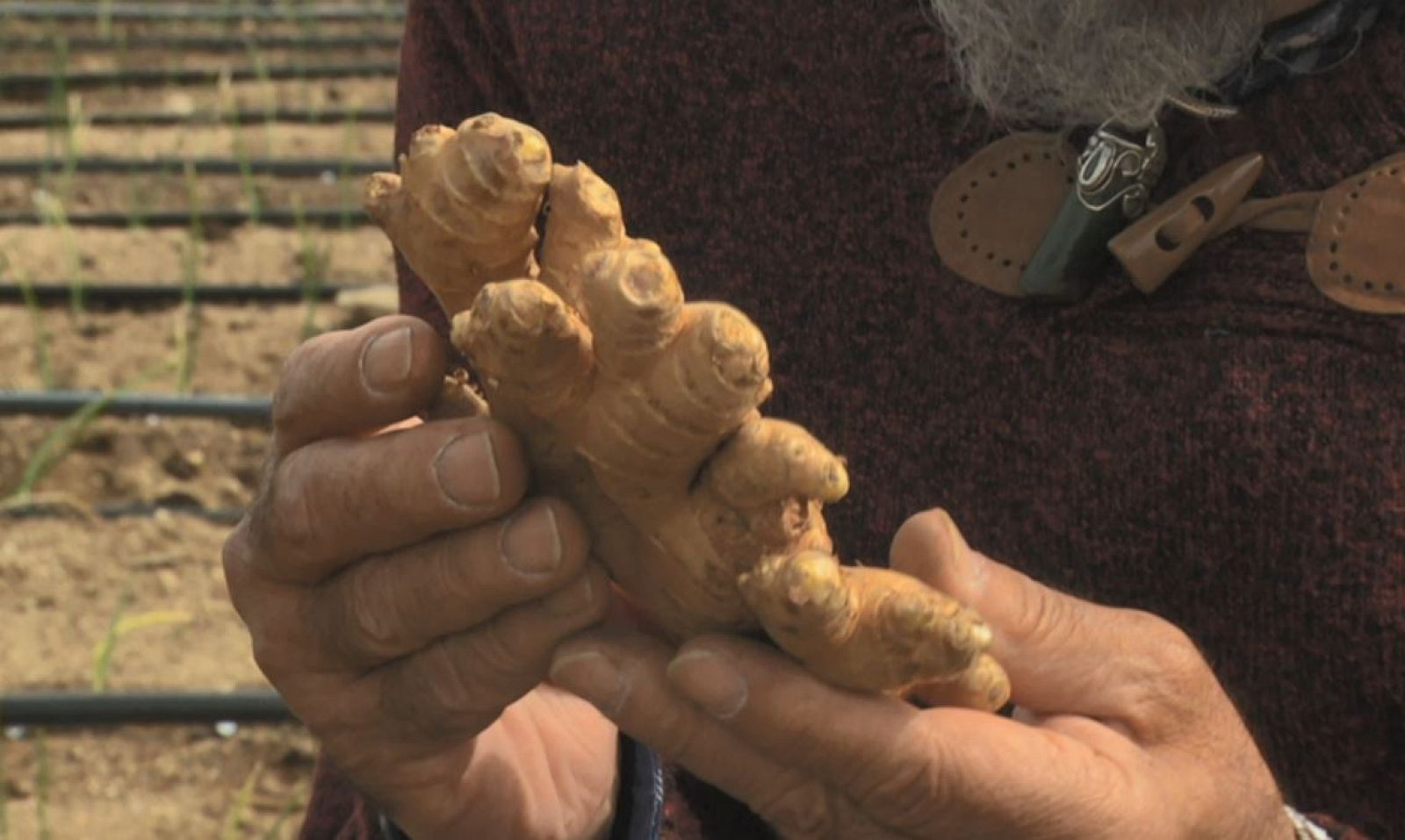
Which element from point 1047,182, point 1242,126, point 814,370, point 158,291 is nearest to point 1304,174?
point 1242,126

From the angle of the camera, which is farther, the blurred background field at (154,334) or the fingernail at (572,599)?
the blurred background field at (154,334)

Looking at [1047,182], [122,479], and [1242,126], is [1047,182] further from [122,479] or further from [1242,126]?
[122,479]

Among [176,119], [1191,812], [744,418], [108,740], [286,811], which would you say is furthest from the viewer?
[176,119]

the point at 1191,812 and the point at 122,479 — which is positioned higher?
the point at 1191,812

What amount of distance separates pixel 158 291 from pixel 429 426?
88.2 inches

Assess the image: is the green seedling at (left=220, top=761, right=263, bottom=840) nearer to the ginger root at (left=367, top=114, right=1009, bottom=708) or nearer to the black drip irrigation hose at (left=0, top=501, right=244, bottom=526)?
the black drip irrigation hose at (left=0, top=501, right=244, bottom=526)

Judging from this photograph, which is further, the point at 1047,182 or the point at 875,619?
the point at 1047,182

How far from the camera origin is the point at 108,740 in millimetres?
1963

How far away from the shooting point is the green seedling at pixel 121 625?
192 centimetres

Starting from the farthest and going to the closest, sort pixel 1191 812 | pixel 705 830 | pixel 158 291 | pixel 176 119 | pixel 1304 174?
pixel 176 119, pixel 158 291, pixel 705 830, pixel 1304 174, pixel 1191 812

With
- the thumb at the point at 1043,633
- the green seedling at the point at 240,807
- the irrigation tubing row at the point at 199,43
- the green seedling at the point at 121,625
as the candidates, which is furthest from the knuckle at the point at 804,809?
the irrigation tubing row at the point at 199,43

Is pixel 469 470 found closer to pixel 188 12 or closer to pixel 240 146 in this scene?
pixel 240 146

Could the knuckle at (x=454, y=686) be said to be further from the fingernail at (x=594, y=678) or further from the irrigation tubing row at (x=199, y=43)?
the irrigation tubing row at (x=199, y=43)

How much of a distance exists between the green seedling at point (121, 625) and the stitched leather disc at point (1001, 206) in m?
1.17
